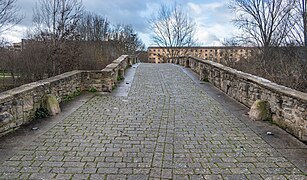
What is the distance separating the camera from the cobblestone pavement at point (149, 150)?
2.87 m

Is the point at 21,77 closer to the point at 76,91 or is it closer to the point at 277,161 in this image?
the point at 76,91

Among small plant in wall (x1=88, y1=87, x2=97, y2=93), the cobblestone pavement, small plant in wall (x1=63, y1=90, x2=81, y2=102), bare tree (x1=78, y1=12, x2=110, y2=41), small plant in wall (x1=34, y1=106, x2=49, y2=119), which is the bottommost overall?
the cobblestone pavement

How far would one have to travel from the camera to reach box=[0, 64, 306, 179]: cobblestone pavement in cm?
287

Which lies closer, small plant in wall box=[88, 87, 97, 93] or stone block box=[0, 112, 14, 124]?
stone block box=[0, 112, 14, 124]

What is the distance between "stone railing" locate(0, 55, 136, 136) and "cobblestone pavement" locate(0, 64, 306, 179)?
0.71m

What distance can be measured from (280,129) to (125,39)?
28.5 meters

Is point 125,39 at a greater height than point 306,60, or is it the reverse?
point 125,39

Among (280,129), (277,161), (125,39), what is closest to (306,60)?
(280,129)

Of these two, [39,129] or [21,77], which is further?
[21,77]

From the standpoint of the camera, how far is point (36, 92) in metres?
5.22

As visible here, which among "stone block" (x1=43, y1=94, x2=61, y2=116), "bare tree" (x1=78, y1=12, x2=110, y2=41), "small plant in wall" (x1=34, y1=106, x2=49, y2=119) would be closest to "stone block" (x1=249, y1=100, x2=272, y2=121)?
"stone block" (x1=43, y1=94, x2=61, y2=116)

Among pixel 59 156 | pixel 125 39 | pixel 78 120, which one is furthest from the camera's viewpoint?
pixel 125 39

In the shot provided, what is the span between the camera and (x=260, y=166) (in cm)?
305

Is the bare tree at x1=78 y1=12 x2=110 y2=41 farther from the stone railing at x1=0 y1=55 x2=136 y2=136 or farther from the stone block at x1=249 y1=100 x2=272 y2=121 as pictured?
the stone block at x1=249 y1=100 x2=272 y2=121
